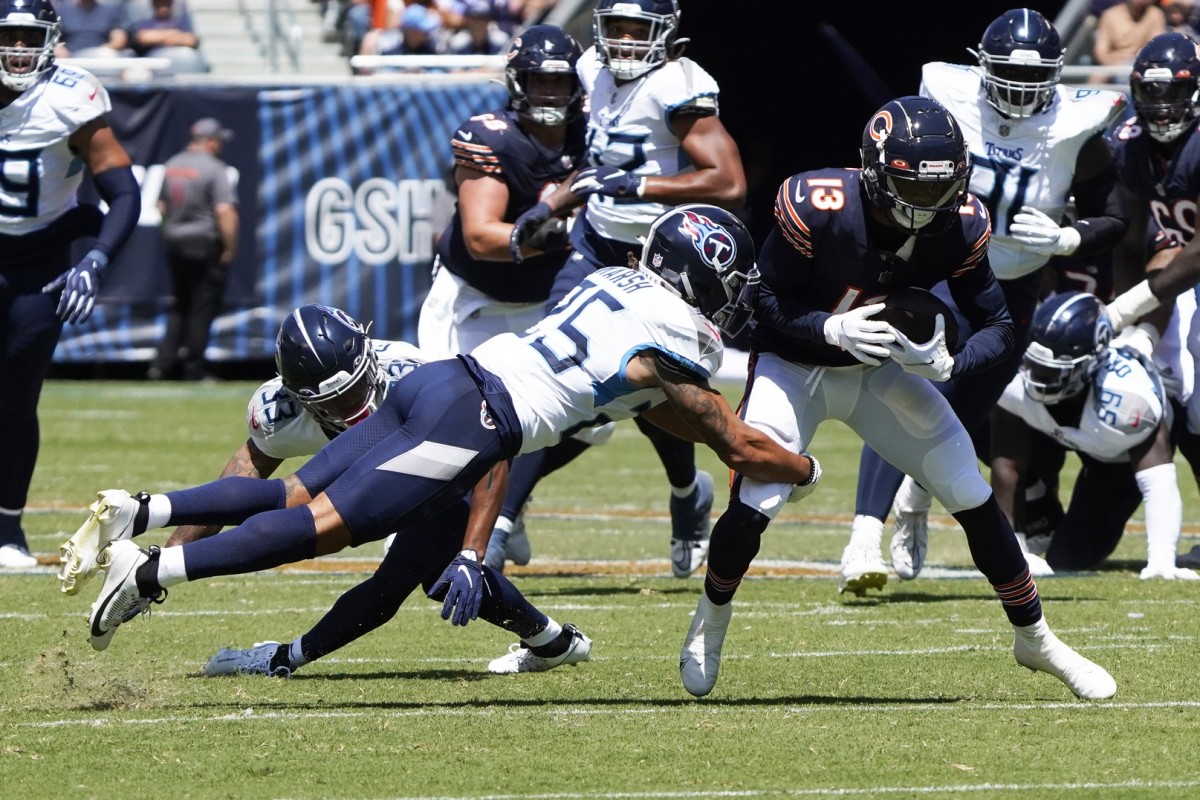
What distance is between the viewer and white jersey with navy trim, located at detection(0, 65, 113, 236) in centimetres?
682

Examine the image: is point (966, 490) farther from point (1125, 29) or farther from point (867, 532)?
point (1125, 29)

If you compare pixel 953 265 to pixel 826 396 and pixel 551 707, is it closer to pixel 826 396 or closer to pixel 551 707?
pixel 826 396

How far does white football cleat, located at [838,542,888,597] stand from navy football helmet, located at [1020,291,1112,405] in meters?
1.24

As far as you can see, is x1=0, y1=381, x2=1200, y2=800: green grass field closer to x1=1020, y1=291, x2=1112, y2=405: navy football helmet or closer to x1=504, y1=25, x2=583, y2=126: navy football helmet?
x1=1020, y1=291, x2=1112, y2=405: navy football helmet

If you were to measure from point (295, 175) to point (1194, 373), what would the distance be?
31.3 ft

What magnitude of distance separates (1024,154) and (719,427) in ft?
8.30

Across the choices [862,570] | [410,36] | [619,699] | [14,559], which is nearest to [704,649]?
[619,699]

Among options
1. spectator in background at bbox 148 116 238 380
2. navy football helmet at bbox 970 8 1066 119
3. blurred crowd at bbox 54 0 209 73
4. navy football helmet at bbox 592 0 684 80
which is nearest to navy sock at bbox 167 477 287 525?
navy football helmet at bbox 592 0 684 80

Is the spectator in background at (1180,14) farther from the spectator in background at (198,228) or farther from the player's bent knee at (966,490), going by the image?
the player's bent knee at (966,490)

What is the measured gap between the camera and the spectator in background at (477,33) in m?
15.8

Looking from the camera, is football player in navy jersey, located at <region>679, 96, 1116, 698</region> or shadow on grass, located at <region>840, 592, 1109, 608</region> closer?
football player in navy jersey, located at <region>679, 96, 1116, 698</region>

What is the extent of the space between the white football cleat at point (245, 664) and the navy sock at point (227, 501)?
500 mm

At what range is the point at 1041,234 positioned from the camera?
20.6ft

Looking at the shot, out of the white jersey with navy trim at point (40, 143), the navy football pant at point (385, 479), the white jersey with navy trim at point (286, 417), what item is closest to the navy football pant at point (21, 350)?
the white jersey with navy trim at point (40, 143)
